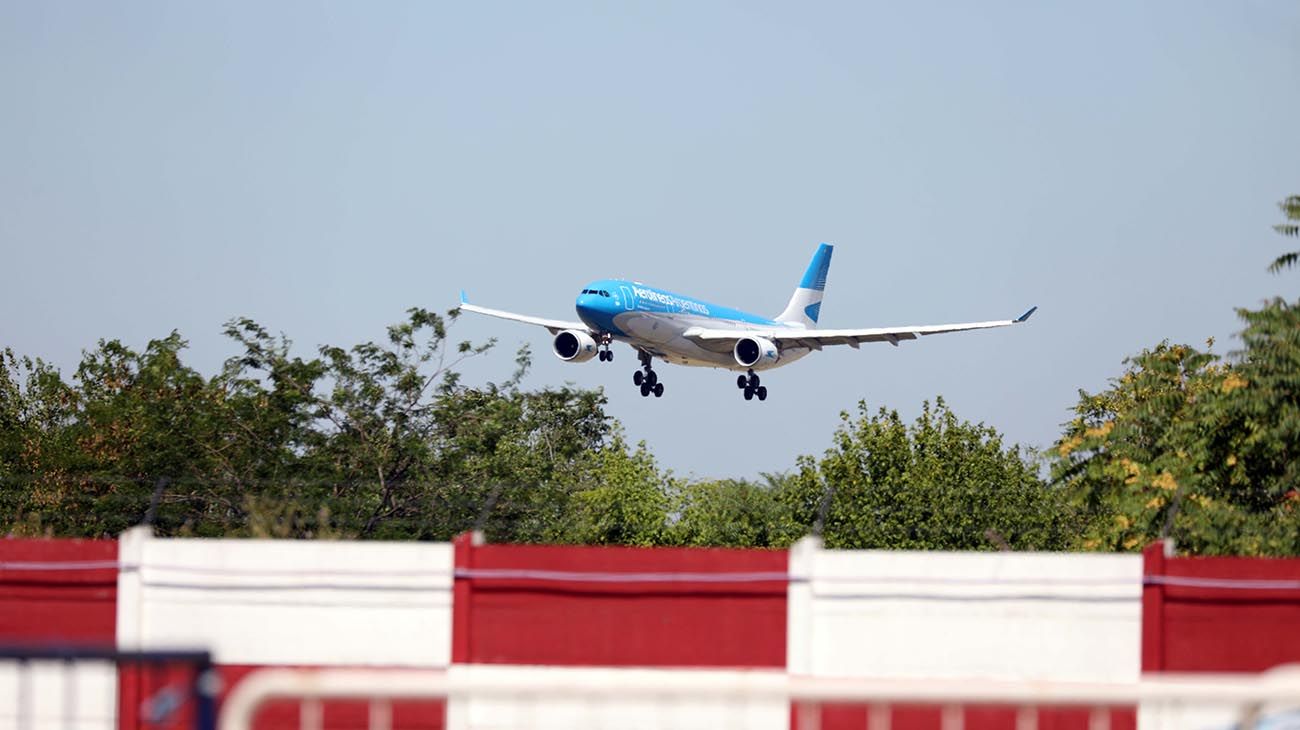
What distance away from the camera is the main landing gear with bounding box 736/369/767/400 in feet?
168

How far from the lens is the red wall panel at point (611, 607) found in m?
11.8

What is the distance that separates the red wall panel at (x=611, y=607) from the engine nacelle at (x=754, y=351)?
3579 centimetres

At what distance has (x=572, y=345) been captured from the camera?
44.4 m

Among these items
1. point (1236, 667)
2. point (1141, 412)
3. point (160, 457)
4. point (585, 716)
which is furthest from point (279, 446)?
point (585, 716)

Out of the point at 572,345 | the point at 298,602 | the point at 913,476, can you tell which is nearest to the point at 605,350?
the point at 572,345

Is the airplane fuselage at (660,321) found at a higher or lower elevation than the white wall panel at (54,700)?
higher

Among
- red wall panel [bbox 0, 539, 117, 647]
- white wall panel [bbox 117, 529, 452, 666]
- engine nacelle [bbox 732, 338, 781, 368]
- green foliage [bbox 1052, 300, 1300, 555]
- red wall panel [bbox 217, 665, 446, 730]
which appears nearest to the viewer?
red wall panel [bbox 217, 665, 446, 730]

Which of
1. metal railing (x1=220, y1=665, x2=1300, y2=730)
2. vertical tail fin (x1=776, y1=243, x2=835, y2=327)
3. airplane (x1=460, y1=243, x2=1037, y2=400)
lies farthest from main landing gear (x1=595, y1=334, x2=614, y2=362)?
metal railing (x1=220, y1=665, x2=1300, y2=730)

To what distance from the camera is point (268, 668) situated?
11.9 meters

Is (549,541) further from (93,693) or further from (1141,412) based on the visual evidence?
(93,693)

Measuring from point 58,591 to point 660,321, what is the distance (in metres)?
33.7

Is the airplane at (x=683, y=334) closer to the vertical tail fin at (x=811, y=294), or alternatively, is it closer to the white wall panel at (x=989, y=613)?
the vertical tail fin at (x=811, y=294)

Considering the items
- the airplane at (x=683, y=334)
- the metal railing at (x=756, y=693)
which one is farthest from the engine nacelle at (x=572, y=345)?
the metal railing at (x=756, y=693)

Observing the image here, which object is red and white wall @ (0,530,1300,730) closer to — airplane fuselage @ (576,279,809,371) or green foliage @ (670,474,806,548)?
green foliage @ (670,474,806,548)
